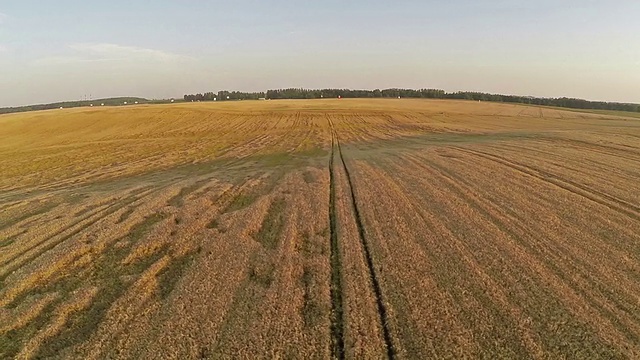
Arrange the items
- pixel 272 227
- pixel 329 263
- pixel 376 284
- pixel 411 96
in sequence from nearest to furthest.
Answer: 1. pixel 376 284
2. pixel 329 263
3. pixel 272 227
4. pixel 411 96

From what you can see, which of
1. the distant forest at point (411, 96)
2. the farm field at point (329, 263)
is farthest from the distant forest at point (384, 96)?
the farm field at point (329, 263)

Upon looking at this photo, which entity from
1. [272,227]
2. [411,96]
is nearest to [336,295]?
[272,227]

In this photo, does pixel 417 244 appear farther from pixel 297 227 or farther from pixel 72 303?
pixel 72 303

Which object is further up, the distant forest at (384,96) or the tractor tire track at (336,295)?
the distant forest at (384,96)

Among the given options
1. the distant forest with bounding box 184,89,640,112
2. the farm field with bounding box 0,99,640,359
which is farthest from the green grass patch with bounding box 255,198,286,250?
the distant forest with bounding box 184,89,640,112

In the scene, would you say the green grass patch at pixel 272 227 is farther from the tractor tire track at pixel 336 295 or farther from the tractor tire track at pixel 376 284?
the tractor tire track at pixel 376 284

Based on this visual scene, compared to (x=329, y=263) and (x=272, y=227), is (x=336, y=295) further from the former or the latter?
(x=272, y=227)

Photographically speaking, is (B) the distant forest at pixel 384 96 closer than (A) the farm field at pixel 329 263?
No

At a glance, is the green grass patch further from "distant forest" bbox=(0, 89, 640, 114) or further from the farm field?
"distant forest" bbox=(0, 89, 640, 114)
